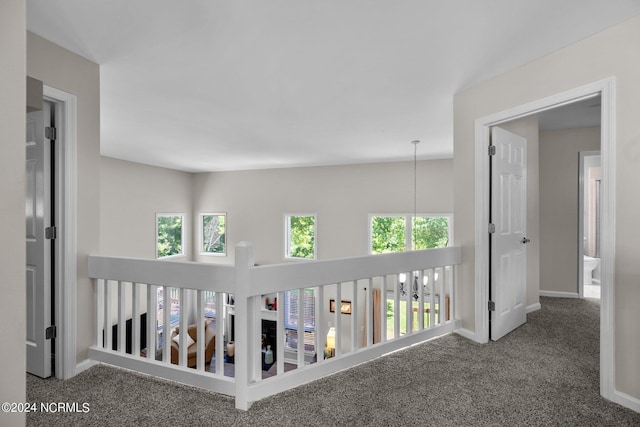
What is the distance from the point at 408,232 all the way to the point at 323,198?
198cm

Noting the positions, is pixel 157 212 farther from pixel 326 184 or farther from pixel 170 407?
pixel 170 407

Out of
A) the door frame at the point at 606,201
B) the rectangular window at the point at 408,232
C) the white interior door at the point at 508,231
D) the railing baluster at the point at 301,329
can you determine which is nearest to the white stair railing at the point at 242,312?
the railing baluster at the point at 301,329

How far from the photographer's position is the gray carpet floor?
5.45 ft

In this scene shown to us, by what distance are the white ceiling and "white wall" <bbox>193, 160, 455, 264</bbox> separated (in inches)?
104

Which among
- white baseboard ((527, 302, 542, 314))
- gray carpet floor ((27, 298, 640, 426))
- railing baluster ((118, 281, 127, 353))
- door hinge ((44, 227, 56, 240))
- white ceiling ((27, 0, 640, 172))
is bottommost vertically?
gray carpet floor ((27, 298, 640, 426))

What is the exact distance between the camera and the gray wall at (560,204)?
13.4ft

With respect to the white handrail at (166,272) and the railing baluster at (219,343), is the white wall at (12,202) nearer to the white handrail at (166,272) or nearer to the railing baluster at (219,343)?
the white handrail at (166,272)

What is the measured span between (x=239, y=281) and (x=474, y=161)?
2.11m

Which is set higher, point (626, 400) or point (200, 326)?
point (200, 326)

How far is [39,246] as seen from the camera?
210 centimetres

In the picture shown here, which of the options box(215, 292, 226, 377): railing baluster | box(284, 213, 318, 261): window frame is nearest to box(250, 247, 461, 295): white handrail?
box(215, 292, 226, 377): railing baluster

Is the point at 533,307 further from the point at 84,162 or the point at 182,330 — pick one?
the point at 84,162

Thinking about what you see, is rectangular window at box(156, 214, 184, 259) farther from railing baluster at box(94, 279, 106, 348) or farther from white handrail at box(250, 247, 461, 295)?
white handrail at box(250, 247, 461, 295)

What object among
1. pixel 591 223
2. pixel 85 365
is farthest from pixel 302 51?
pixel 591 223
